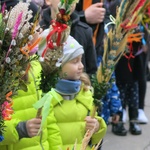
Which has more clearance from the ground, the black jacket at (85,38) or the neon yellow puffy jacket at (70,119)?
the black jacket at (85,38)

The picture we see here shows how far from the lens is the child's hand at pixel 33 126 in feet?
9.55

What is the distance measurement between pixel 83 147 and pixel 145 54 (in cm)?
386

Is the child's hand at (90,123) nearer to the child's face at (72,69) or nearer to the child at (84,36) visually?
the child's face at (72,69)

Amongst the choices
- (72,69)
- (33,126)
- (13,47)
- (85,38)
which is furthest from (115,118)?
(13,47)

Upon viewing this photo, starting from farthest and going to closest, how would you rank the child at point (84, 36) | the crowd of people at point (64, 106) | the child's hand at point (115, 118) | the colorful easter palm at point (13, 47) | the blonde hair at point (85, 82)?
the child's hand at point (115, 118), the child at point (84, 36), the blonde hair at point (85, 82), the crowd of people at point (64, 106), the colorful easter palm at point (13, 47)

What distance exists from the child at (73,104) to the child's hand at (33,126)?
0.34 meters

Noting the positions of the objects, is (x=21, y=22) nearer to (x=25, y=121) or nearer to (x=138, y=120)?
(x=25, y=121)

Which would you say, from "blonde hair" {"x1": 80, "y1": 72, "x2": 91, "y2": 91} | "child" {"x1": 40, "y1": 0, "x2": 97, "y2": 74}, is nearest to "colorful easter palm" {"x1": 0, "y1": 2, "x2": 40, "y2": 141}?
"blonde hair" {"x1": 80, "y1": 72, "x2": 91, "y2": 91}

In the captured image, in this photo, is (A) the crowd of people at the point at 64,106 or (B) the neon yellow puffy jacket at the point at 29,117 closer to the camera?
(A) the crowd of people at the point at 64,106

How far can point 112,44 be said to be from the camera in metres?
3.56

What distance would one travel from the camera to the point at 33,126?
116 inches

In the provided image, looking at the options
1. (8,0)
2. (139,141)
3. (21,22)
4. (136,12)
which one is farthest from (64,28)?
(139,141)

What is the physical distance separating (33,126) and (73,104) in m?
0.56

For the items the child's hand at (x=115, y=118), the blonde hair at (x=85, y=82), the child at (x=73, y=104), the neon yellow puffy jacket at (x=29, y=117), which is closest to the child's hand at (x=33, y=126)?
the neon yellow puffy jacket at (x=29, y=117)
